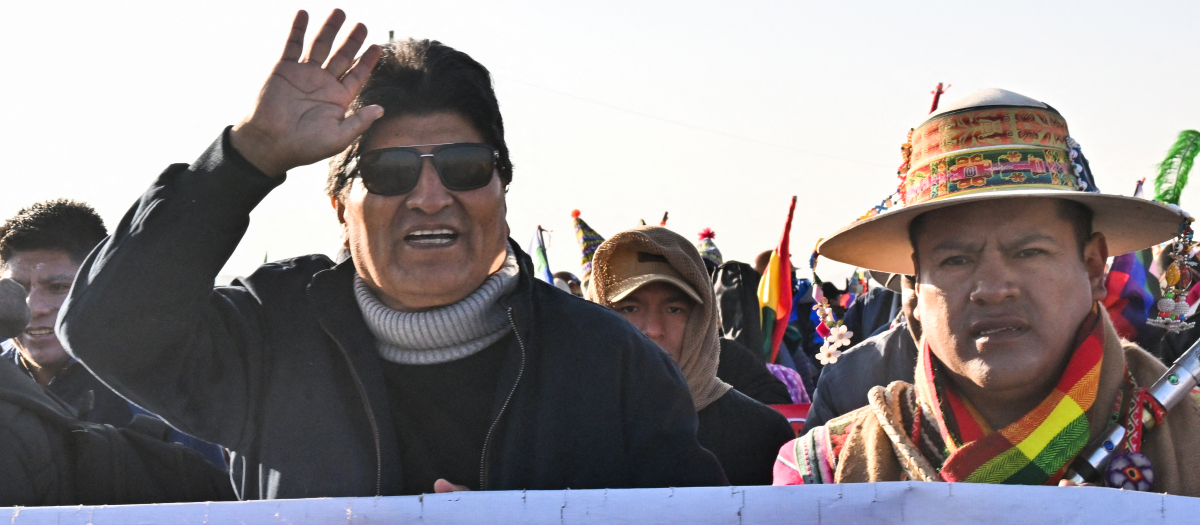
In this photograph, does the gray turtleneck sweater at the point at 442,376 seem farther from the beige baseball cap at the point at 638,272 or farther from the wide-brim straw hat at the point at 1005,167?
the beige baseball cap at the point at 638,272

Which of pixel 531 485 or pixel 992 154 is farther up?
pixel 992 154

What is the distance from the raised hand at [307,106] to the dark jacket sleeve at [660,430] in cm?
76

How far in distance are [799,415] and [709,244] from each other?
424cm

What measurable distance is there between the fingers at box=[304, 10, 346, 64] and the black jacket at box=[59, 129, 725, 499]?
26cm

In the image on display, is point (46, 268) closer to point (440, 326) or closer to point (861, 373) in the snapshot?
point (440, 326)

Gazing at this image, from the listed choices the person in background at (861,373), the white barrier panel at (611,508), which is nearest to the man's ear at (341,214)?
the white barrier panel at (611,508)

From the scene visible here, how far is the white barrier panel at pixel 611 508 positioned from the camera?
1.70 m

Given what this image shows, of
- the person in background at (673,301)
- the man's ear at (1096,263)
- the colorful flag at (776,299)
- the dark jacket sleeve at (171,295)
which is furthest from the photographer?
the colorful flag at (776,299)

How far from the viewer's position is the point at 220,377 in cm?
228

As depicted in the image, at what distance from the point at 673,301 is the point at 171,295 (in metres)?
2.42

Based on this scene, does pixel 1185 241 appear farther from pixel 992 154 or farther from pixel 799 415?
pixel 799 415

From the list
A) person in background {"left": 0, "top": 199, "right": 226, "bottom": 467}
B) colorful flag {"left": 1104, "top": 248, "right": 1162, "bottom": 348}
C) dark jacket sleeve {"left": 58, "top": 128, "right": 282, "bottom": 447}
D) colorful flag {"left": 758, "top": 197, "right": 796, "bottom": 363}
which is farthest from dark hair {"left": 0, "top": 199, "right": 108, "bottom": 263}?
colorful flag {"left": 1104, "top": 248, "right": 1162, "bottom": 348}

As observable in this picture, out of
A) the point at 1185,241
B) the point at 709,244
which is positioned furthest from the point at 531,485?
the point at 709,244

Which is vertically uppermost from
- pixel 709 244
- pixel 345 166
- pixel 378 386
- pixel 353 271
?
pixel 709 244
